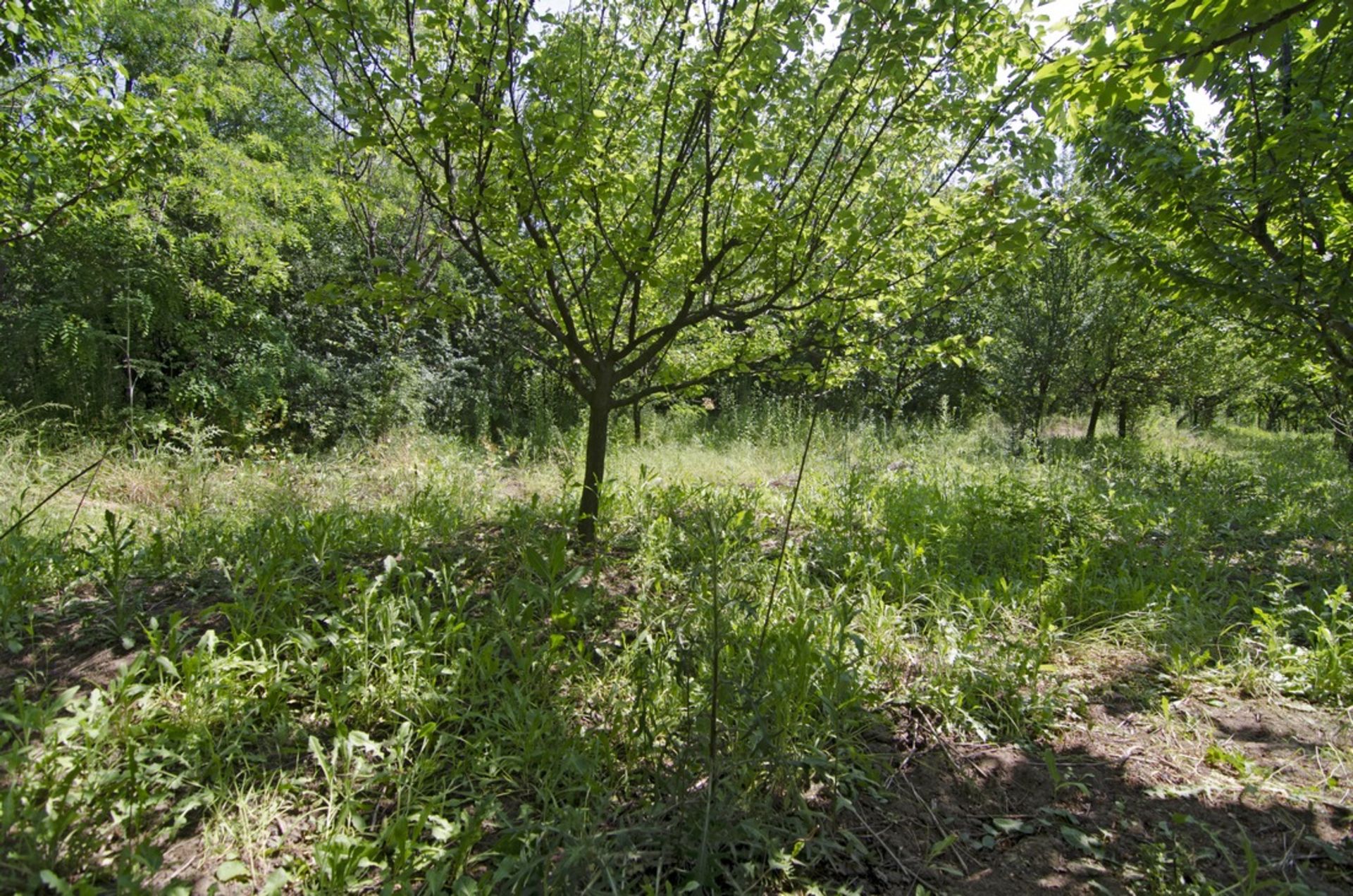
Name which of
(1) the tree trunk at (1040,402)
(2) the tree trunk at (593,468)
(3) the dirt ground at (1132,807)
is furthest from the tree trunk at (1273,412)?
(2) the tree trunk at (593,468)

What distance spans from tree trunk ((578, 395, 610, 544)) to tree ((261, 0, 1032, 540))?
0.6 inches

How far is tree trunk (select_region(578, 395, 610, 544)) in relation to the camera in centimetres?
386

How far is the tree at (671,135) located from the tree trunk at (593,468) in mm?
16

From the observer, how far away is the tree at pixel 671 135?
8.53 ft

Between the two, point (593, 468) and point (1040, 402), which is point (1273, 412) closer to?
point (1040, 402)

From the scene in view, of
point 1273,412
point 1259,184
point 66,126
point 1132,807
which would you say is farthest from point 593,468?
point 1273,412

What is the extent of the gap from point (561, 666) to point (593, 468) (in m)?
1.63

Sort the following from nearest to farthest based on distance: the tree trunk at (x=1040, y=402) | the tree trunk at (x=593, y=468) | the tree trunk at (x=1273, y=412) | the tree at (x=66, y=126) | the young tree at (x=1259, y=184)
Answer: the young tree at (x=1259, y=184) → the tree at (x=66, y=126) → the tree trunk at (x=593, y=468) → the tree trunk at (x=1040, y=402) → the tree trunk at (x=1273, y=412)

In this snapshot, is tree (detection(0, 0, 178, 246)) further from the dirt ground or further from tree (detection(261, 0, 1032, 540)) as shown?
the dirt ground

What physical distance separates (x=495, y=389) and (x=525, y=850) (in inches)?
444

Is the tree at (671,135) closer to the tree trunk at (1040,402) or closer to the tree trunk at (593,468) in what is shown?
the tree trunk at (593,468)

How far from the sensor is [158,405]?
7.92m

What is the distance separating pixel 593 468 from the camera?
3934 millimetres

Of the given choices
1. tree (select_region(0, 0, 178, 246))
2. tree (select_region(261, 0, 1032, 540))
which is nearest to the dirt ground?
tree (select_region(261, 0, 1032, 540))
